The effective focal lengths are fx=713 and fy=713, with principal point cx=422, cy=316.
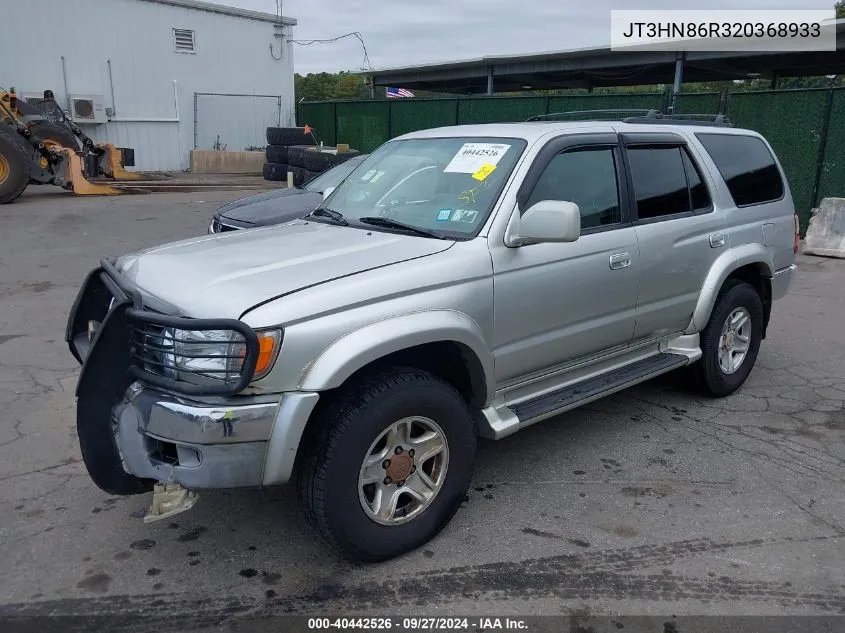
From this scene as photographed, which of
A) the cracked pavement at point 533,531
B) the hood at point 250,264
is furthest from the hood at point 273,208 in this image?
the hood at point 250,264

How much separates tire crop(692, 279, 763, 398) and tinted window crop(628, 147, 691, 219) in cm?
80

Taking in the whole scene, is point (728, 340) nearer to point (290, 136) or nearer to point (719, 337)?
point (719, 337)

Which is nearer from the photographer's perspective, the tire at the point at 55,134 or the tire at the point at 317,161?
the tire at the point at 317,161

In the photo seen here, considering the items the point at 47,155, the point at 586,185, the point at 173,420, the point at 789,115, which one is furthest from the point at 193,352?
the point at 47,155

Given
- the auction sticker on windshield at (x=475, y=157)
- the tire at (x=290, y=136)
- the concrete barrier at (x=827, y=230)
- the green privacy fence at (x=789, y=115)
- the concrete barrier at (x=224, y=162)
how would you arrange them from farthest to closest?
the concrete barrier at (x=224, y=162) → the tire at (x=290, y=136) → the green privacy fence at (x=789, y=115) → the concrete barrier at (x=827, y=230) → the auction sticker on windshield at (x=475, y=157)

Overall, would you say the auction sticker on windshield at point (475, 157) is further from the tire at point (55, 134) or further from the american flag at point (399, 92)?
the american flag at point (399, 92)

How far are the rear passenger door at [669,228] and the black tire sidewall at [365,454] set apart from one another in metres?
1.56

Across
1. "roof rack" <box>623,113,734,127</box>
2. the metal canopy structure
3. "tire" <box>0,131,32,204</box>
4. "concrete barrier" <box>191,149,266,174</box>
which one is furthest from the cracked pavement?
"concrete barrier" <box>191,149,266,174</box>

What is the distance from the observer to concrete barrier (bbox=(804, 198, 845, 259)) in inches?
412

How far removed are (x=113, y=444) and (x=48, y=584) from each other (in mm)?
653

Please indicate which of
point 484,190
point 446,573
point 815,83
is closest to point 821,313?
point 484,190

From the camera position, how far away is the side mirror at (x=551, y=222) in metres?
3.29

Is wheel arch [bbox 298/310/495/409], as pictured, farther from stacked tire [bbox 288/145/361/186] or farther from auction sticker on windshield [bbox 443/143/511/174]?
stacked tire [bbox 288/145/361/186]

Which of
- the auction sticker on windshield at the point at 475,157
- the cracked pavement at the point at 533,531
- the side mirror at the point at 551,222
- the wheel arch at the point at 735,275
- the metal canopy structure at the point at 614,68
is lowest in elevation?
the cracked pavement at the point at 533,531
